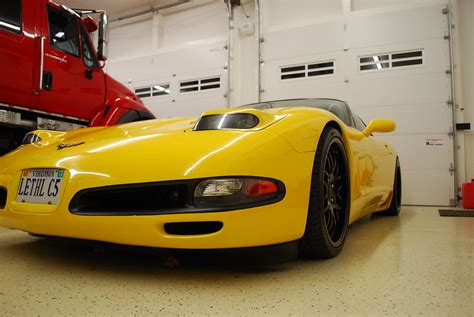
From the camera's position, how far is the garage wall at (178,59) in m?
6.27

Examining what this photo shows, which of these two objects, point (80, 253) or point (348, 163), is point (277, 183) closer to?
point (348, 163)

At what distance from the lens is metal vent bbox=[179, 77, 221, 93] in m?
6.23

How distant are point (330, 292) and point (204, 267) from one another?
487 mm

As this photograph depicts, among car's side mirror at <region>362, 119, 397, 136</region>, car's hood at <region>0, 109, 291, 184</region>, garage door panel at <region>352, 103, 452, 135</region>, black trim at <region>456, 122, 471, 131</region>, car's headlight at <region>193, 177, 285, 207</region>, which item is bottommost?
car's headlight at <region>193, 177, 285, 207</region>

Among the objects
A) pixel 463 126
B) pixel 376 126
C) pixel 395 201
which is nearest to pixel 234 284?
pixel 376 126

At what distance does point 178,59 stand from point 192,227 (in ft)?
19.5

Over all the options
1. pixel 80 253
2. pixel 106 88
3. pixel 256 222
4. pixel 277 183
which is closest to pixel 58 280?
pixel 80 253

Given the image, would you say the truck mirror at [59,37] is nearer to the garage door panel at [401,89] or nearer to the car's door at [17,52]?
the car's door at [17,52]

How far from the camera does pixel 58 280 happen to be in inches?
45.3

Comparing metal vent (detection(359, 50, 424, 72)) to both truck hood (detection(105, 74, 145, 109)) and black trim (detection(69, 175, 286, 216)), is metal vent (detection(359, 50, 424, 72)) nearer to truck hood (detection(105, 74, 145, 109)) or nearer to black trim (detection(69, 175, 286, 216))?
truck hood (detection(105, 74, 145, 109))

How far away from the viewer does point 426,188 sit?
4.73 meters

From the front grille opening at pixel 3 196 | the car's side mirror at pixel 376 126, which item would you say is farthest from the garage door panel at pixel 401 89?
the front grille opening at pixel 3 196

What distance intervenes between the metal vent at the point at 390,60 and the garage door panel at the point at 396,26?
19 cm

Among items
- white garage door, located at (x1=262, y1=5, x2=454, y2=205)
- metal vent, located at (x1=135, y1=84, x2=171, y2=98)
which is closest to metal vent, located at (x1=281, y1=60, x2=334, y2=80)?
white garage door, located at (x1=262, y1=5, x2=454, y2=205)
